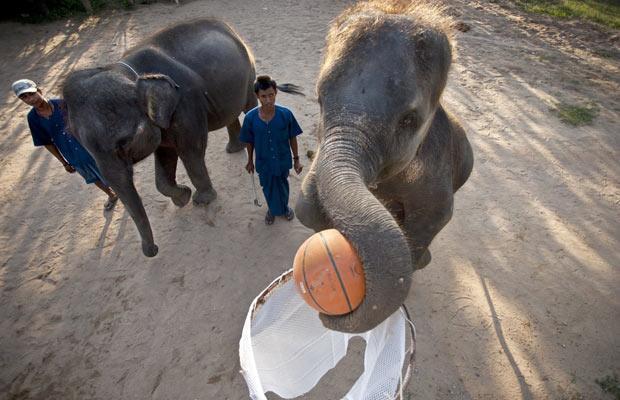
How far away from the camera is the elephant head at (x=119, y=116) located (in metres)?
2.89

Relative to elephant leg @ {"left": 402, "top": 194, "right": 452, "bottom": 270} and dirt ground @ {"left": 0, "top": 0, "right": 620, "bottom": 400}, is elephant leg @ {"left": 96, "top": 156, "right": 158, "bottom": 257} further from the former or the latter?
elephant leg @ {"left": 402, "top": 194, "right": 452, "bottom": 270}

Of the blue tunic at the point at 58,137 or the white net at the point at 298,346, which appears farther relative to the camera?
the blue tunic at the point at 58,137

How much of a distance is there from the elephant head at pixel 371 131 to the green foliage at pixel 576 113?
5119mm

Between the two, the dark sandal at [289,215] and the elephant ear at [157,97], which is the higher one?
the elephant ear at [157,97]

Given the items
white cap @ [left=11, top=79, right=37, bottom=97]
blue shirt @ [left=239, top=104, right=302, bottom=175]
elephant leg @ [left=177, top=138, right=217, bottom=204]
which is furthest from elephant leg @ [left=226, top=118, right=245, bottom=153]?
white cap @ [left=11, top=79, right=37, bottom=97]

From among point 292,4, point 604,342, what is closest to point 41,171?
point 604,342

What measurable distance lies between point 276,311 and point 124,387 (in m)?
1.65

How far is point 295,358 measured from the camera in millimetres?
2504

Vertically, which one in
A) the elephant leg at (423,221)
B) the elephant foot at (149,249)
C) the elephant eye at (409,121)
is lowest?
the elephant foot at (149,249)

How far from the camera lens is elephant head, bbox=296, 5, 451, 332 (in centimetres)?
111

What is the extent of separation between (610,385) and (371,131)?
9.91 ft

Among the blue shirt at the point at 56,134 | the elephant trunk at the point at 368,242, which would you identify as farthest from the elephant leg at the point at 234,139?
the elephant trunk at the point at 368,242

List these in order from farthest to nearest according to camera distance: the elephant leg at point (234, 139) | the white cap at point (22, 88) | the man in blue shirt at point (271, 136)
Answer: the elephant leg at point (234, 139), the white cap at point (22, 88), the man in blue shirt at point (271, 136)

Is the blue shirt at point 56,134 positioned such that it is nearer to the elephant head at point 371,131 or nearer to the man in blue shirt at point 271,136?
the man in blue shirt at point 271,136
